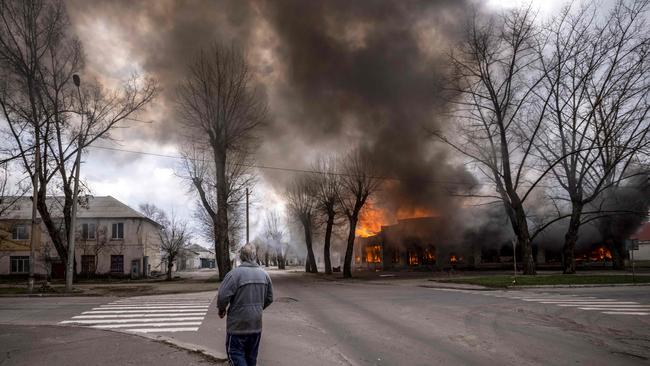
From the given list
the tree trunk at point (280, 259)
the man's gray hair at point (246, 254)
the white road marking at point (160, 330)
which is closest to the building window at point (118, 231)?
the tree trunk at point (280, 259)

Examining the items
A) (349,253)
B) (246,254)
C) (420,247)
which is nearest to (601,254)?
(420,247)

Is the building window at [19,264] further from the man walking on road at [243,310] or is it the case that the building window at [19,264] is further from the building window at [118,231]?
the man walking on road at [243,310]

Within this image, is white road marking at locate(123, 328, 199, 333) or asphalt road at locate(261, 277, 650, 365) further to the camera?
white road marking at locate(123, 328, 199, 333)

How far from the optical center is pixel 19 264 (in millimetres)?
37844

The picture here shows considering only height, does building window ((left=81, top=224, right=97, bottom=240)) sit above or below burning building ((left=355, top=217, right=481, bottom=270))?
above

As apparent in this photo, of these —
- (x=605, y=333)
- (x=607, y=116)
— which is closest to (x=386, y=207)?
(x=607, y=116)

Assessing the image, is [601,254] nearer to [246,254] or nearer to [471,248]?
[471,248]

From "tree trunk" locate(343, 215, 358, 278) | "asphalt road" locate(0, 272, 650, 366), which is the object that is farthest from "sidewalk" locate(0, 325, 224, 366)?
"tree trunk" locate(343, 215, 358, 278)

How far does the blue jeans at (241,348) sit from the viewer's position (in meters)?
4.20

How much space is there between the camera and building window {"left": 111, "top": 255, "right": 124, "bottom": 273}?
3894 centimetres

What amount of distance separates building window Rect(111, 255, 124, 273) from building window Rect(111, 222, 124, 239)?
5.62 ft

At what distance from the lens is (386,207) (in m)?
40.0

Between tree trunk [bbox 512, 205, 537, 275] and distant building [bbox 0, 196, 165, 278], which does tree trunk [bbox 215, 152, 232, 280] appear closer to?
distant building [bbox 0, 196, 165, 278]

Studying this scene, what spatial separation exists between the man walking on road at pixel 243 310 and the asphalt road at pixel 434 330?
1882 mm
